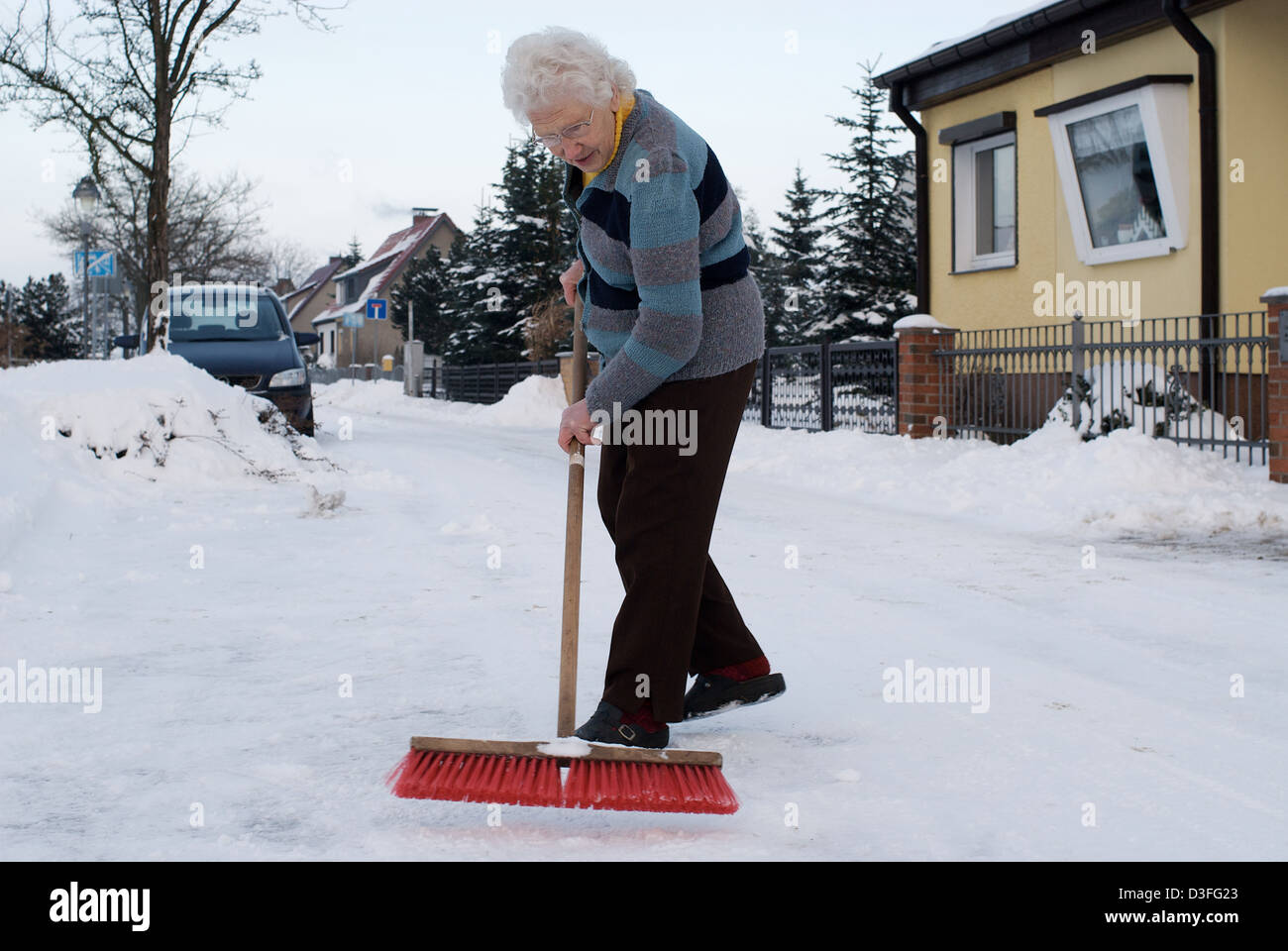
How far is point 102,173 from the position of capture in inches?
744

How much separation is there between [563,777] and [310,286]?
87.6 metres

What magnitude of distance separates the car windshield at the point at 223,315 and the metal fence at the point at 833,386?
5.89 metres

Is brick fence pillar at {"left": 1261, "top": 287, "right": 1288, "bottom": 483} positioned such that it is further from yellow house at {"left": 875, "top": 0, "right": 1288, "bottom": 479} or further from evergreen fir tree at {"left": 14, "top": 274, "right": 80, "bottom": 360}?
evergreen fir tree at {"left": 14, "top": 274, "right": 80, "bottom": 360}

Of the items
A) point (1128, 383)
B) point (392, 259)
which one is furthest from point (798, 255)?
point (392, 259)

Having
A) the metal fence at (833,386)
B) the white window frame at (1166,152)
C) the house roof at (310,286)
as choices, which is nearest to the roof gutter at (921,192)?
the metal fence at (833,386)

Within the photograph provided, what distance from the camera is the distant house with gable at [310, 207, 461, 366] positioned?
64000 millimetres

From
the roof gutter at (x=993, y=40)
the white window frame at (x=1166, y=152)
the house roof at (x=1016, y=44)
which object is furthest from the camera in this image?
the roof gutter at (x=993, y=40)

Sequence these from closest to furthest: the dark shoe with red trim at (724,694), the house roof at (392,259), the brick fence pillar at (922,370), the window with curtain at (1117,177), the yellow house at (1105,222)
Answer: the dark shoe with red trim at (724,694), the yellow house at (1105,222), the window with curtain at (1117,177), the brick fence pillar at (922,370), the house roof at (392,259)

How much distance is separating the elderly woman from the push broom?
0.22 metres

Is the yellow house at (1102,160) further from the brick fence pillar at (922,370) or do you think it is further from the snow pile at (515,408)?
the snow pile at (515,408)

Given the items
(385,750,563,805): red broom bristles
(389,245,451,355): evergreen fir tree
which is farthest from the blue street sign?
(389,245,451,355): evergreen fir tree

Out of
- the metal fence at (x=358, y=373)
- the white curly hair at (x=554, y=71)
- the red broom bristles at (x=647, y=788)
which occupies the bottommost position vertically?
the red broom bristles at (x=647, y=788)

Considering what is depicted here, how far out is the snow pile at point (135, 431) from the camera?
8180 millimetres
